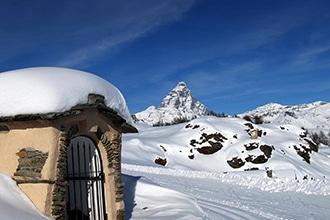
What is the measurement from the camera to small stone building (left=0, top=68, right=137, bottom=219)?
5844 millimetres

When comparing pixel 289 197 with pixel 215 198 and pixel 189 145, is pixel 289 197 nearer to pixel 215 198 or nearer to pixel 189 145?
pixel 215 198

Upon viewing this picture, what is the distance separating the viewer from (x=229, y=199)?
11.6 metres

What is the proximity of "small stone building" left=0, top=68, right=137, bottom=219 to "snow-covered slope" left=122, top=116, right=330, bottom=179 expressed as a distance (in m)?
13.3

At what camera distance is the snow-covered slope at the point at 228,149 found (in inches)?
923

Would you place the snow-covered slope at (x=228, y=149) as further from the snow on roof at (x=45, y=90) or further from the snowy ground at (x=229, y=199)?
the snow on roof at (x=45, y=90)

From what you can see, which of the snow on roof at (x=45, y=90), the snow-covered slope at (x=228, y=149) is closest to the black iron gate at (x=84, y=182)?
the snow on roof at (x=45, y=90)

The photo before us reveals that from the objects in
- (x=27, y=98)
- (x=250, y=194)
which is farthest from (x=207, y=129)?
(x=27, y=98)

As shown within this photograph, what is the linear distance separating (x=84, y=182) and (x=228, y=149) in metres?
18.8

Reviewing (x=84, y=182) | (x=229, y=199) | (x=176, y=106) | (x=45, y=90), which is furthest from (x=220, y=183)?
(x=176, y=106)

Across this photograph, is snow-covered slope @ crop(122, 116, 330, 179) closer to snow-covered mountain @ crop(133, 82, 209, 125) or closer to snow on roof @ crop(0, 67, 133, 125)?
snow on roof @ crop(0, 67, 133, 125)

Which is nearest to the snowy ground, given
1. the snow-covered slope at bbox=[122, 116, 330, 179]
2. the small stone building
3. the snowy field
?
the snowy field

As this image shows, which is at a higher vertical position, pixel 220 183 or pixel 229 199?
pixel 220 183

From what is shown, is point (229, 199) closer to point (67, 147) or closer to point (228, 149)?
point (67, 147)

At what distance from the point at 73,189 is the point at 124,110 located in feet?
6.62
